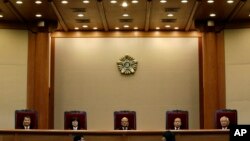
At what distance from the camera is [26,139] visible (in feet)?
25.6

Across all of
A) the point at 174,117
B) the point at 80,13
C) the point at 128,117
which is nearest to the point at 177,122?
the point at 174,117

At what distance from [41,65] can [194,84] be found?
495 centimetres

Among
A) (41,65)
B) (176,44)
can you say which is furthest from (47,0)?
(176,44)

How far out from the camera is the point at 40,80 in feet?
45.0

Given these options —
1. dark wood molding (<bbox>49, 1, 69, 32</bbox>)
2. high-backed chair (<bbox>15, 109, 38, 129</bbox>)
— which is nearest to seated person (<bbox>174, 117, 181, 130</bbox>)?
high-backed chair (<bbox>15, 109, 38, 129</bbox>)

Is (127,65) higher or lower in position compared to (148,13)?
lower

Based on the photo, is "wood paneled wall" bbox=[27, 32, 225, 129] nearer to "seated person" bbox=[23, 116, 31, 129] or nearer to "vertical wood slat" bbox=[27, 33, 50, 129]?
"vertical wood slat" bbox=[27, 33, 50, 129]

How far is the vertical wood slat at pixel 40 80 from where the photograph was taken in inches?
534

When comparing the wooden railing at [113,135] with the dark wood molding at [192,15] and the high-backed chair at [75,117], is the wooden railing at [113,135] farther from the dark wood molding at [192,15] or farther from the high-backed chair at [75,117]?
the dark wood molding at [192,15]

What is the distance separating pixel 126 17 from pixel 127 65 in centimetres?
226

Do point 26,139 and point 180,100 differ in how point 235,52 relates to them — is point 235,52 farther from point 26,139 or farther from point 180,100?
point 26,139

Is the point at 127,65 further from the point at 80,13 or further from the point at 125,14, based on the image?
the point at 80,13

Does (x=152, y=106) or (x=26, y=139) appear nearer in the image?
(x=26, y=139)

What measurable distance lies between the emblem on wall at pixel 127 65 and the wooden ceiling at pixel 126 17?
98 cm
